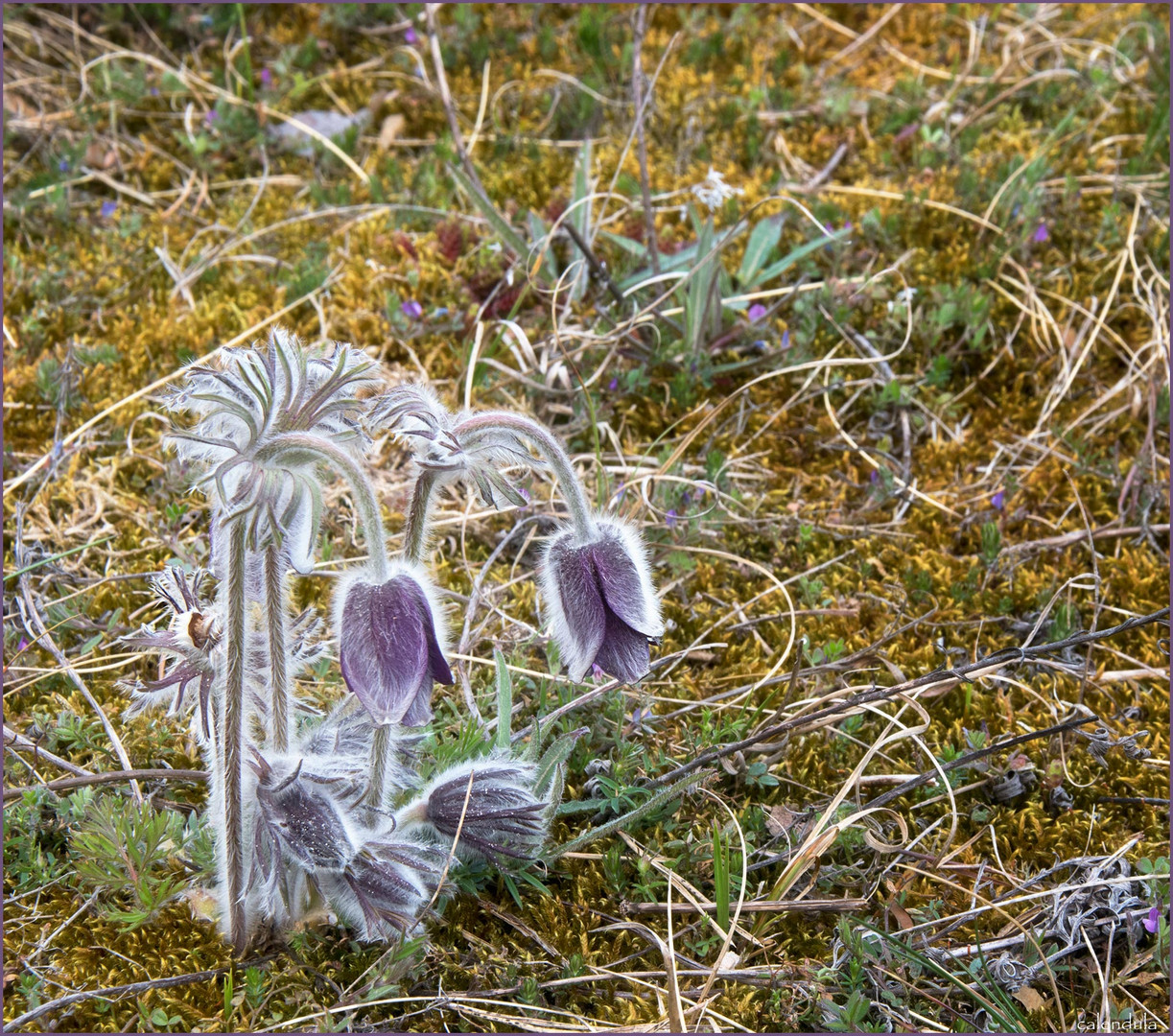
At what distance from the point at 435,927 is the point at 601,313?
176 cm

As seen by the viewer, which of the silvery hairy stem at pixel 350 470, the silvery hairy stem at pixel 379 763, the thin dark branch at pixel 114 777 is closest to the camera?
the silvery hairy stem at pixel 350 470

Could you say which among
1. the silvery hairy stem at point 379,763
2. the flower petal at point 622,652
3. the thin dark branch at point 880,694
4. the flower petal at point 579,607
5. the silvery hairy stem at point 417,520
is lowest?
the thin dark branch at point 880,694

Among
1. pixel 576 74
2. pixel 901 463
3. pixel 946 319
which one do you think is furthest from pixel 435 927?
pixel 576 74

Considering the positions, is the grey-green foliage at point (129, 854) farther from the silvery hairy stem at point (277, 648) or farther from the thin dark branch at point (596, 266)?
the thin dark branch at point (596, 266)

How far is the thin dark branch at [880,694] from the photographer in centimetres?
208

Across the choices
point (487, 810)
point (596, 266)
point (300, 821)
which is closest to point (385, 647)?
point (300, 821)

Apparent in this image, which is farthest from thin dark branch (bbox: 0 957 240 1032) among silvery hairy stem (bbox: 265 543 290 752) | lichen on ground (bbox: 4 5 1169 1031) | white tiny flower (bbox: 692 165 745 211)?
white tiny flower (bbox: 692 165 745 211)

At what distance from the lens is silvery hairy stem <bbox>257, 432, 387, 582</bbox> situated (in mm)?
1483

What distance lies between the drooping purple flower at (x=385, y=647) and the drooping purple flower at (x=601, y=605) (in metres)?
0.23

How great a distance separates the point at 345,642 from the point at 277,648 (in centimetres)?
24

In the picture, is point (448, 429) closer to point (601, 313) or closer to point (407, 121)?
Answer: point (601, 313)

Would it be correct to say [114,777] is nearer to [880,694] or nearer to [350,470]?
[350,470]

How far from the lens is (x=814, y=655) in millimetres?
2398

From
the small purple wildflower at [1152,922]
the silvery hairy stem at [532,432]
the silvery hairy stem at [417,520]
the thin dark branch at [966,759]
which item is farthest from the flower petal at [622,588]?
the small purple wildflower at [1152,922]
